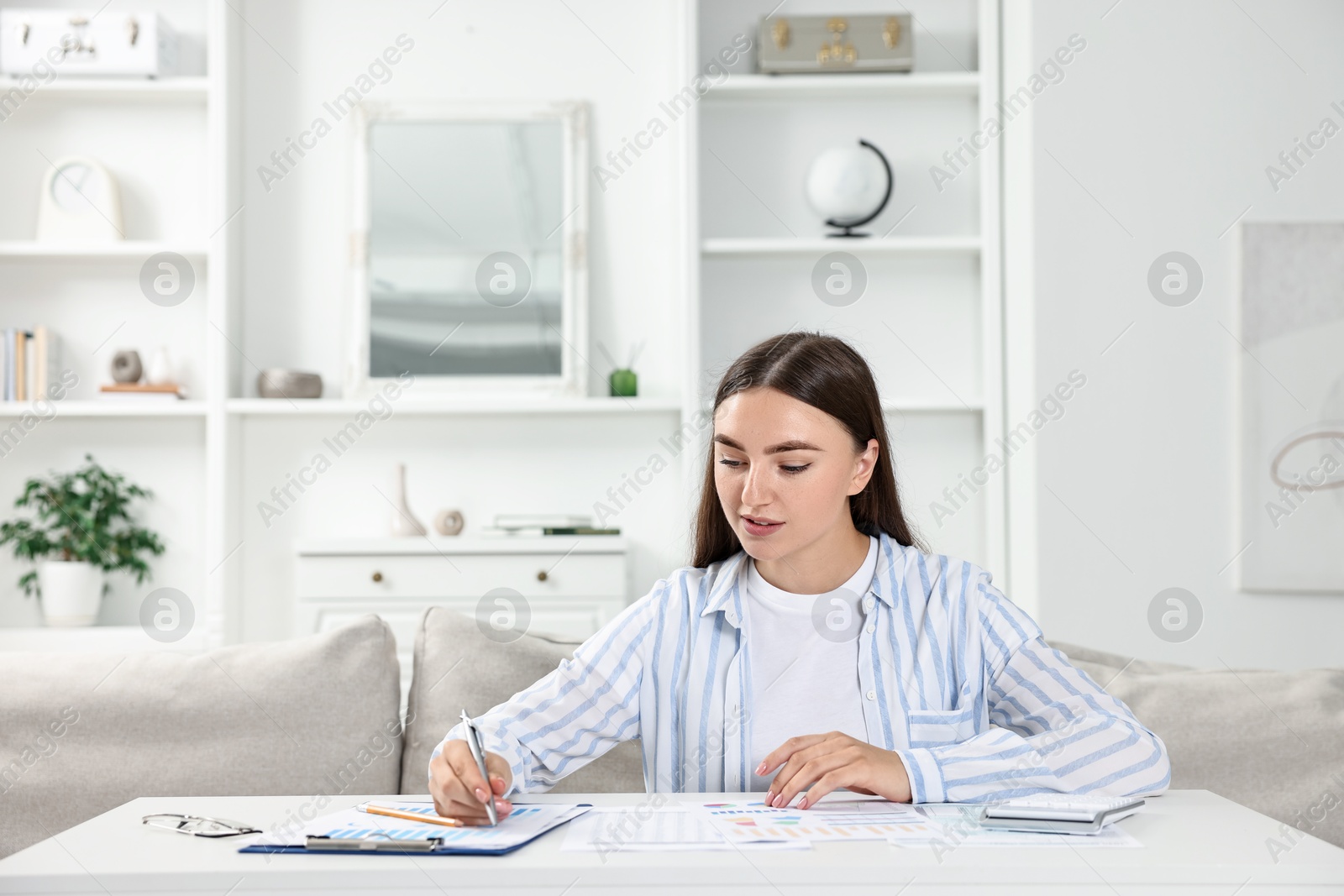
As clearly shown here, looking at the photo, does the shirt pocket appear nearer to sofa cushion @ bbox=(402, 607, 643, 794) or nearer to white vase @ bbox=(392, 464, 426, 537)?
sofa cushion @ bbox=(402, 607, 643, 794)

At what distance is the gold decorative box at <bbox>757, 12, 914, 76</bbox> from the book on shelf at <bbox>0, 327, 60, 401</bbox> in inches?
93.8

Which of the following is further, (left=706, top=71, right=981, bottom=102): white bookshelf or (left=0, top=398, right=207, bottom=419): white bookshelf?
(left=706, top=71, right=981, bottom=102): white bookshelf

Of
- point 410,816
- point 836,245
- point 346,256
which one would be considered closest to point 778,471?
point 410,816

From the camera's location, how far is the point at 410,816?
113 cm

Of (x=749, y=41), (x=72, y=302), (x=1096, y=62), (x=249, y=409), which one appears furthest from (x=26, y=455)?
(x=1096, y=62)

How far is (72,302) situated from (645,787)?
2.97 meters

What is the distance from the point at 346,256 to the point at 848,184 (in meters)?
1.63

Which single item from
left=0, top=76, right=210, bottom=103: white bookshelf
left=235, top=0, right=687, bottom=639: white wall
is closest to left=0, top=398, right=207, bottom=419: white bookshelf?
left=235, top=0, right=687, bottom=639: white wall

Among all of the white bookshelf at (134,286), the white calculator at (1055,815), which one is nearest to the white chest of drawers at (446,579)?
the white bookshelf at (134,286)

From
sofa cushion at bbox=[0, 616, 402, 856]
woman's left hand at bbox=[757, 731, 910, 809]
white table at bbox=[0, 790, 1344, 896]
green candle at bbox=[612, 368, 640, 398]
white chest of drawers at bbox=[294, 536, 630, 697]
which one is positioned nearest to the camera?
white table at bbox=[0, 790, 1344, 896]

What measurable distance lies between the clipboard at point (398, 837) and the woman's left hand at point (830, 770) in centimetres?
21

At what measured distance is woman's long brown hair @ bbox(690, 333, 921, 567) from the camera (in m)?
1.56

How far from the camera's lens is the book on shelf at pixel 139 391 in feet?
11.4

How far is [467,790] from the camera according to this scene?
3.73 ft
